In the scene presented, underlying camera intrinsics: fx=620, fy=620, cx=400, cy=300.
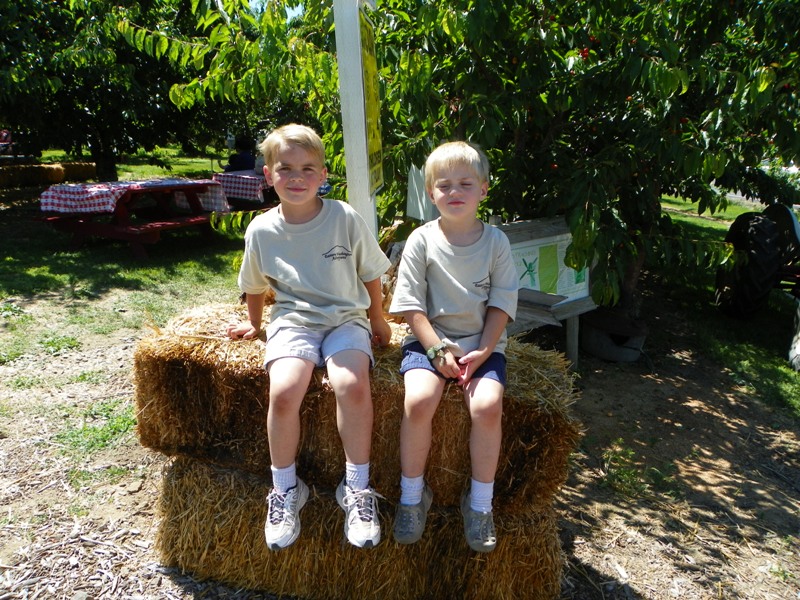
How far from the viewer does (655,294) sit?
6.80 m

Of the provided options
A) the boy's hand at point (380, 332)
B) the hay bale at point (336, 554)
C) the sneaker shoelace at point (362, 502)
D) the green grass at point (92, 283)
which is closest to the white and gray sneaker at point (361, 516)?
the sneaker shoelace at point (362, 502)

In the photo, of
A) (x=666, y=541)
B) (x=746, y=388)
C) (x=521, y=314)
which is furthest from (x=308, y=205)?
(x=746, y=388)

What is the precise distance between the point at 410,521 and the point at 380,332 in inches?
31.2

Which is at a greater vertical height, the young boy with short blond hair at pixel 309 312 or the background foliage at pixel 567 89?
the background foliage at pixel 567 89

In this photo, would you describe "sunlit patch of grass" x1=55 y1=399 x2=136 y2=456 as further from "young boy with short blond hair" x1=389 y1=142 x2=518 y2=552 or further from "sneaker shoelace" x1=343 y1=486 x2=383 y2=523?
"young boy with short blond hair" x1=389 y1=142 x2=518 y2=552

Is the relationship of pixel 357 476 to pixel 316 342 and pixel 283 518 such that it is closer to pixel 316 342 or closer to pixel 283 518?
pixel 283 518

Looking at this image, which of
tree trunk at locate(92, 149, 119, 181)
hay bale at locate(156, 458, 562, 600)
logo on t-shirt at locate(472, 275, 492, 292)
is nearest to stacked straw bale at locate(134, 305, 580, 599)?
hay bale at locate(156, 458, 562, 600)

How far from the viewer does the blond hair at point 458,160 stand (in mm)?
2346

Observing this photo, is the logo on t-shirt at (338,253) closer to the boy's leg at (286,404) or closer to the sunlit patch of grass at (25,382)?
the boy's leg at (286,404)

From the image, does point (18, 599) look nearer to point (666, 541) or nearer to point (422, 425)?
point (422, 425)

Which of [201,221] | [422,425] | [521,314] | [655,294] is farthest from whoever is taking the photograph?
[201,221]

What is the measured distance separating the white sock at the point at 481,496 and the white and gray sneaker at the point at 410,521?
186 mm

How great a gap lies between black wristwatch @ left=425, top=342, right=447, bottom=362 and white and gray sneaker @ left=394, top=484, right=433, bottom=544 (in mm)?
541

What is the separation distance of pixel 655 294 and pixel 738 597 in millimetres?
4563
